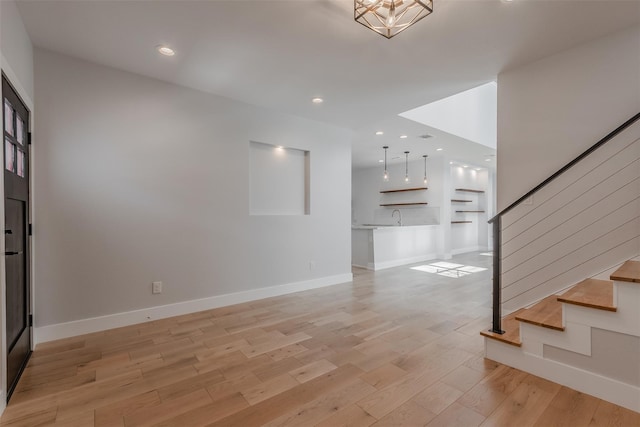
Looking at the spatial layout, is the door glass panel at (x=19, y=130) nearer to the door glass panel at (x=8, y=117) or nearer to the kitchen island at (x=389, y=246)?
the door glass panel at (x=8, y=117)

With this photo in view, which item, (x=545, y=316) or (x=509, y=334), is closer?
(x=545, y=316)

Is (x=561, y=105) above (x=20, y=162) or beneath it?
above

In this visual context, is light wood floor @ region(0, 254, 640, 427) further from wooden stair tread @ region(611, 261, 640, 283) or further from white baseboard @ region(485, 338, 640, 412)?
wooden stair tread @ region(611, 261, 640, 283)

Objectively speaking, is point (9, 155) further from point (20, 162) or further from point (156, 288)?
point (156, 288)

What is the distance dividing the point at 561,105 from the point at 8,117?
464 cm

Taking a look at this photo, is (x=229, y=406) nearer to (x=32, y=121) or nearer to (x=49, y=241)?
(x=49, y=241)

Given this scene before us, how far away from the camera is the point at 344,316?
3.51 metres

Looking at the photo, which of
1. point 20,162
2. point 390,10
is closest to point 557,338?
point 390,10

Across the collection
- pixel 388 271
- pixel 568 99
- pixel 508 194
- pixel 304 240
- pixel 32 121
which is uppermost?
pixel 568 99

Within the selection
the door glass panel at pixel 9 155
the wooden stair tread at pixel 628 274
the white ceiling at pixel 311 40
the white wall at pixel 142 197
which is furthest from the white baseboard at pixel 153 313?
the wooden stair tread at pixel 628 274

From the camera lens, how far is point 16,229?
7.68 feet

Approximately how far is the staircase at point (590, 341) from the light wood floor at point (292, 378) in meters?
0.09

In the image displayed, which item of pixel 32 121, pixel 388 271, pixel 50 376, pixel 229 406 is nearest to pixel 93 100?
pixel 32 121

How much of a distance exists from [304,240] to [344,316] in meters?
1.57
